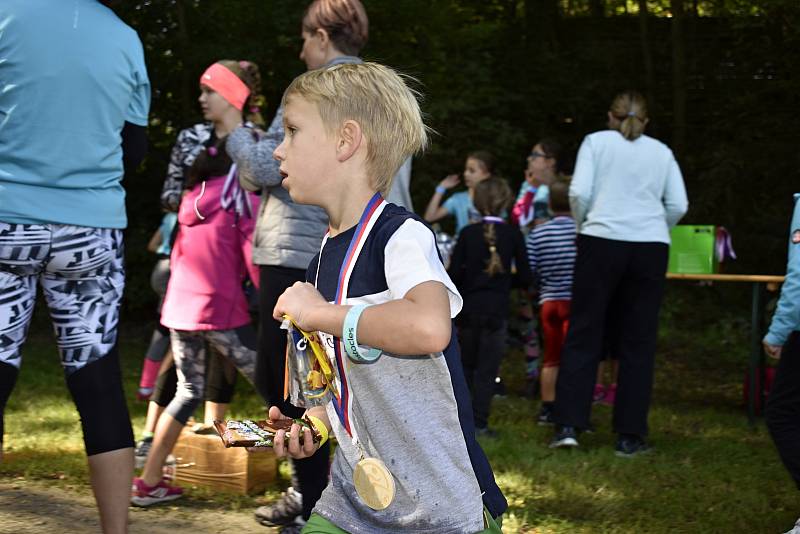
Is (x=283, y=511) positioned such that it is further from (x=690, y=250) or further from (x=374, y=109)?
(x=690, y=250)

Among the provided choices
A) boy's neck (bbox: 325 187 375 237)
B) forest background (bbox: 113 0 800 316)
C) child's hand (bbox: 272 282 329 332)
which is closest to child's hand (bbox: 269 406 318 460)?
child's hand (bbox: 272 282 329 332)

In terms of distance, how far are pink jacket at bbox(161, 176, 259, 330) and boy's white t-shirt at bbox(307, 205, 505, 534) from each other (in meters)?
2.53

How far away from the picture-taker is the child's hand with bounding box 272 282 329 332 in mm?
2279

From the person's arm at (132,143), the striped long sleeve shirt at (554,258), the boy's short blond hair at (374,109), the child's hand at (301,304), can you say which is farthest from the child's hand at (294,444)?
the striped long sleeve shirt at (554,258)

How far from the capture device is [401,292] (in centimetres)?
225

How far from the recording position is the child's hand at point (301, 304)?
228 centimetres

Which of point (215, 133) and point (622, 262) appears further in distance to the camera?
point (622, 262)

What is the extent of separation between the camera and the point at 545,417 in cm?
725

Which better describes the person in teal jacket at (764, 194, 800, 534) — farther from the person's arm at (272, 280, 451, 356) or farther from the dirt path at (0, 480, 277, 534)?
the person's arm at (272, 280, 451, 356)

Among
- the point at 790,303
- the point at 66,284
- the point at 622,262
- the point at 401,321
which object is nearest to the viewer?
the point at 401,321

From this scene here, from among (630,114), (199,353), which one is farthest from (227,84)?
(630,114)

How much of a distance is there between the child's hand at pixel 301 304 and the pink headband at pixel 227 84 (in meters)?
2.79

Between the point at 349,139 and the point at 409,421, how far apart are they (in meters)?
0.63

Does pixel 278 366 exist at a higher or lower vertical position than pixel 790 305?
lower
